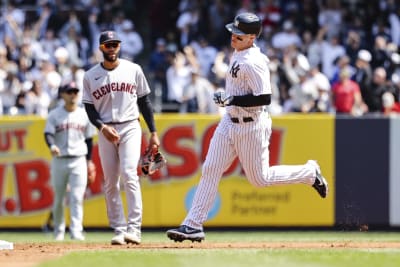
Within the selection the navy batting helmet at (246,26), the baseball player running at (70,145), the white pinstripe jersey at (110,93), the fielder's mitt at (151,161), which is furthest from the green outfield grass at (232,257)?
the baseball player running at (70,145)

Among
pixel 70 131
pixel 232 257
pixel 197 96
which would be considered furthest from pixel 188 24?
pixel 232 257

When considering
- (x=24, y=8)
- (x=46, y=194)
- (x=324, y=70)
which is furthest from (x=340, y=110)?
(x=24, y=8)

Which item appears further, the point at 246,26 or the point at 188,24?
the point at 188,24

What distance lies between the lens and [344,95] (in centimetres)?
1984

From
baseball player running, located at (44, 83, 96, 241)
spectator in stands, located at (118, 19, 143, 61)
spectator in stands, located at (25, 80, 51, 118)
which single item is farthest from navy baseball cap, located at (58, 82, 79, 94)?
spectator in stands, located at (118, 19, 143, 61)

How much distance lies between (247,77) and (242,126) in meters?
0.50

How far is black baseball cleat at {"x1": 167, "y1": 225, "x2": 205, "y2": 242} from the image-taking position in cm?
1106

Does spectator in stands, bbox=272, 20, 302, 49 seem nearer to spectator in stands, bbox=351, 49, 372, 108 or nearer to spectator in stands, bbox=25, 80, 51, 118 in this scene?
spectator in stands, bbox=351, 49, 372, 108

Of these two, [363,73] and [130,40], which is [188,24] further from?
[363,73]

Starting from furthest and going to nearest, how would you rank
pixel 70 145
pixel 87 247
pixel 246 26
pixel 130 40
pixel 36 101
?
pixel 130 40 → pixel 36 101 → pixel 70 145 → pixel 87 247 → pixel 246 26

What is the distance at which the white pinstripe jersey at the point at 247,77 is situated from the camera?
35.5 ft

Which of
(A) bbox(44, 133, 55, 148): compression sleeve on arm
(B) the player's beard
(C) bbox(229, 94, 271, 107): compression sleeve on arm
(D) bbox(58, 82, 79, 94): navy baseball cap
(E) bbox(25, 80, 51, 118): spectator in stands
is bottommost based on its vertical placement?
(A) bbox(44, 133, 55, 148): compression sleeve on arm

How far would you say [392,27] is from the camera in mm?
23297

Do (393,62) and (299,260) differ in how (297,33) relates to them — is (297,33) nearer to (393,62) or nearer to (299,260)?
(393,62)
